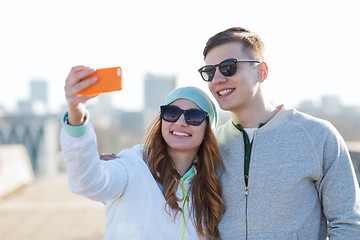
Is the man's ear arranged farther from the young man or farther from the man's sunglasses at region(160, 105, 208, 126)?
the man's sunglasses at region(160, 105, 208, 126)

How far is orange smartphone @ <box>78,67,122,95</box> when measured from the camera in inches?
74.1

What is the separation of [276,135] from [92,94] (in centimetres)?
137

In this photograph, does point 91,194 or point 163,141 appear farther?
point 163,141

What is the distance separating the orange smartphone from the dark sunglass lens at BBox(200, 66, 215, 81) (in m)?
1.07

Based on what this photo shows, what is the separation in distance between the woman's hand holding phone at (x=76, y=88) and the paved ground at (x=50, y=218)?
20.4ft

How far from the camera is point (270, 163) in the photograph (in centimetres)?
256

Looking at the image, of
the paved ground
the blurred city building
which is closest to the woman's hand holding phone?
the blurred city building

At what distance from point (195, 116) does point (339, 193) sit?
1.11 metres

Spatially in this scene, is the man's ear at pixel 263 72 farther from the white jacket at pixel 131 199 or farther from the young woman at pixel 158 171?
the white jacket at pixel 131 199

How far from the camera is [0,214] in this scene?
31.2 feet

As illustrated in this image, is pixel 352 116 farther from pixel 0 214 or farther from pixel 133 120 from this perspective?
pixel 0 214

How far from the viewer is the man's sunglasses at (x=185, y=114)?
2.73 m

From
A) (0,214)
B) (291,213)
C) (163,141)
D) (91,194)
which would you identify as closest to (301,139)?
(291,213)

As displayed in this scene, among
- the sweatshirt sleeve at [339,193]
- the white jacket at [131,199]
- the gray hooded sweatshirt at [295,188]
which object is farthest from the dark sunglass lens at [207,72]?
the sweatshirt sleeve at [339,193]
